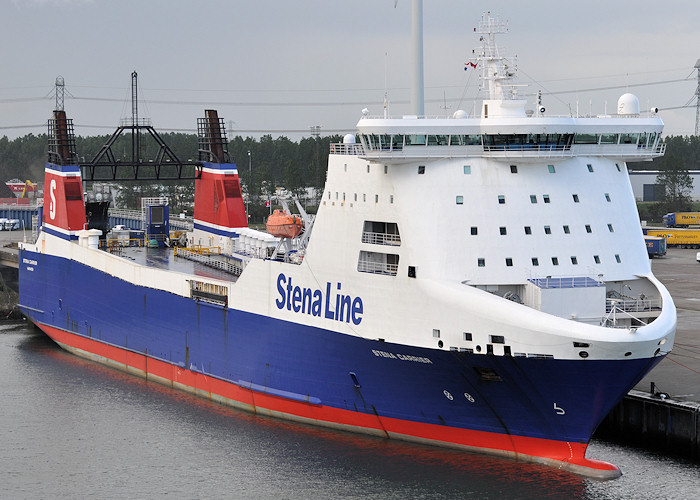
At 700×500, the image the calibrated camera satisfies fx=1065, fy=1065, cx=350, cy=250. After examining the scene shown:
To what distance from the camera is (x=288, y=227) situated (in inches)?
1403

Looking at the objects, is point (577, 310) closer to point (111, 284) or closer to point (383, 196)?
point (383, 196)

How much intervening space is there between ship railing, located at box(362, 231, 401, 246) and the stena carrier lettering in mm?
42

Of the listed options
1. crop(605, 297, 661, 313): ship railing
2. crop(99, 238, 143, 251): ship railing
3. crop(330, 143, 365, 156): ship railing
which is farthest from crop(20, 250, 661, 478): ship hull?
crop(99, 238, 143, 251): ship railing

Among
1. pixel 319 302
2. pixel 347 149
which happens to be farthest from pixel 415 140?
pixel 319 302

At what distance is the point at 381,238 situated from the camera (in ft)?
98.6

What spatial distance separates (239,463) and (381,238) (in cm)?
743

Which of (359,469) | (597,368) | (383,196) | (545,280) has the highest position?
(383,196)

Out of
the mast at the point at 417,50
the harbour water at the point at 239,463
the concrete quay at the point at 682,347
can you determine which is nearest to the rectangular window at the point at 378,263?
the harbour water at the point at 239,463

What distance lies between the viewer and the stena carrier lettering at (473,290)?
27.3 metres

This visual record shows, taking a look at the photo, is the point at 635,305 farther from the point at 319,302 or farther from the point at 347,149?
the point at 347,149

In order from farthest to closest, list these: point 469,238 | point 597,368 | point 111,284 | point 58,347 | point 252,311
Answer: point 58,347 < point 111,284 < point 252,311 < point 469,238 < point 597,368

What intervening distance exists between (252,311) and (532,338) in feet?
35.6

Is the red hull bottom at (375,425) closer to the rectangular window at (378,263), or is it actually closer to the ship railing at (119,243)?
the rectangular window at (378,263)

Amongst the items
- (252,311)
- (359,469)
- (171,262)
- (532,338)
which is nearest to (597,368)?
(532,338)
